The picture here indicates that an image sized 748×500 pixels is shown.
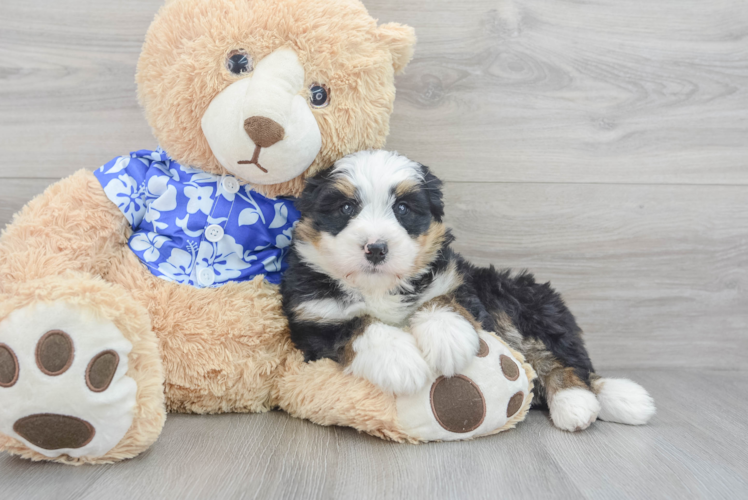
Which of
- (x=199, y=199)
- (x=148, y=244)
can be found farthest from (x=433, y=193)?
(x=148, y=244)

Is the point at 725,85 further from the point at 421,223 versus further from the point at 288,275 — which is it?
the point at 288,275

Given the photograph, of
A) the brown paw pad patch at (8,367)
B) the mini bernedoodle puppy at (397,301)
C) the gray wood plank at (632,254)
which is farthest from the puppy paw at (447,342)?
the brown paw pad patch at (8,367)

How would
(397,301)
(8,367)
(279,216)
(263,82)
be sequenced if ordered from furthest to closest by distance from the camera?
(279,216) < (397,301) < (263,82) < (8,367)

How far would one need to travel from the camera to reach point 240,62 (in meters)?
1.35

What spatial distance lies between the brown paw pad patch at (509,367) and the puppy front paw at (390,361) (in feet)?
0.66

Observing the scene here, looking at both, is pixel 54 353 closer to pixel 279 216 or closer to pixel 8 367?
pixel 8 367

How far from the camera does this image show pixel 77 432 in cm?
105

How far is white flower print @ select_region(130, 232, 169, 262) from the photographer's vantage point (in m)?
1.43

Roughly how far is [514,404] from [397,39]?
0.98 m

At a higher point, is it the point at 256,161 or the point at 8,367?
the point at 256,161

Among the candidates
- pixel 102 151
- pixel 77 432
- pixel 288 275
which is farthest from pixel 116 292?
pixel 102 151

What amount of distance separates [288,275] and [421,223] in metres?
0.36

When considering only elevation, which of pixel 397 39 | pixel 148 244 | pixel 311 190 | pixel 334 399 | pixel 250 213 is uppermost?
pixel 397 39

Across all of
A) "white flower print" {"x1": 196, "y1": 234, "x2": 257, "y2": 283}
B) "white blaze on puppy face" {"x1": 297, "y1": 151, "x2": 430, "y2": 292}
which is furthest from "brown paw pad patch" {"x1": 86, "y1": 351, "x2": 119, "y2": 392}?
"white blaze on puppy face" {"x1": 297, "y1": 151, "x2": 430, "y2": 292}
